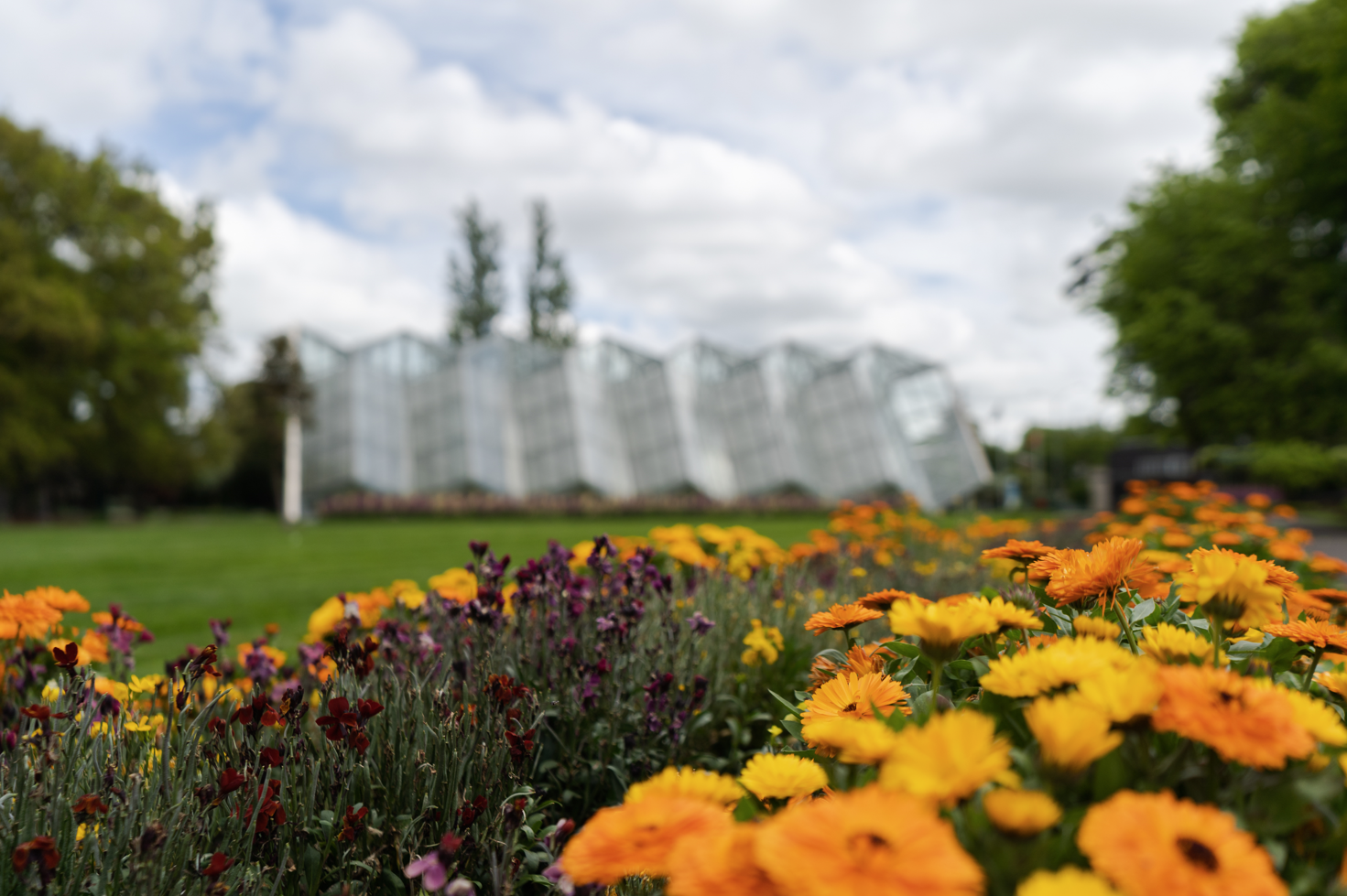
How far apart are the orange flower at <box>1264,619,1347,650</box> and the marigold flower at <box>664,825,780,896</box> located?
866mm

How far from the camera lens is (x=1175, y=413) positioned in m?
18.0

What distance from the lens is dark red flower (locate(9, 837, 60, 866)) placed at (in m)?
1.02

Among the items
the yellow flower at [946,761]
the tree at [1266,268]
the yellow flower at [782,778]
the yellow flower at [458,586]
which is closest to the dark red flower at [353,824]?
the yellow flower at [458,586]

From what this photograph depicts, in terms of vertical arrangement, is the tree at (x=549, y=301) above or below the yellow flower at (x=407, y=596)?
above

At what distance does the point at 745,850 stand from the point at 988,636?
692 millimetres

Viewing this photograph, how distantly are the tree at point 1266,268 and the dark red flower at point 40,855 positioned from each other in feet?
59.5

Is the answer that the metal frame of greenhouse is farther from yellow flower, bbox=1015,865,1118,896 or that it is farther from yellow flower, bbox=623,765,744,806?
yellow flower, bbox=1015,865,1118,896

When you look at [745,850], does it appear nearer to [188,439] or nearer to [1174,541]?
[1174,541]

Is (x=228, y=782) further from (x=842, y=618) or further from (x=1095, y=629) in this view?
(x=1095, y=629)

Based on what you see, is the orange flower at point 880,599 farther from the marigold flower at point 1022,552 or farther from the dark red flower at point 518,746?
the dark red flower at point 518,746

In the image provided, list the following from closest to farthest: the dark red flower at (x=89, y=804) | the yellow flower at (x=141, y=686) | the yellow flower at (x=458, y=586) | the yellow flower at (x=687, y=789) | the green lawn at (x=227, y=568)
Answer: the yellow flower at (x=687, y=789), the dark red flower at (x=89, y=804), the yellow flower at (x=141, y=686), the yellow flower at (x=458, y=586), the green lawn at (x=227, y=568)

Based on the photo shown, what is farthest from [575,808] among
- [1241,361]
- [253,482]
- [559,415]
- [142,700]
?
[253,482]

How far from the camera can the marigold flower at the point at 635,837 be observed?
71cm

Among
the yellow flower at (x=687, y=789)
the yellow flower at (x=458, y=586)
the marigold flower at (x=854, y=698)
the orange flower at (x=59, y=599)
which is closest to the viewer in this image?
the yellow flower at (x=687, y=789)
